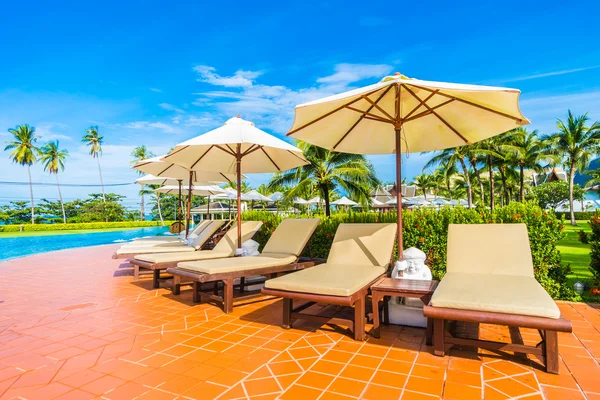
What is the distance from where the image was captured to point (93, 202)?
41.9 metres

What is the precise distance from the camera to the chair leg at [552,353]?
2.44m

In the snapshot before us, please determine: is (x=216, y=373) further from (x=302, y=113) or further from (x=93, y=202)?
(x=93, y=202)

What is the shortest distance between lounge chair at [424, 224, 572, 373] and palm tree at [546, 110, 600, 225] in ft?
107

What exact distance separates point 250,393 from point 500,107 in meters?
3.50

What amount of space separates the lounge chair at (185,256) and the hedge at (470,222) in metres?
1.22

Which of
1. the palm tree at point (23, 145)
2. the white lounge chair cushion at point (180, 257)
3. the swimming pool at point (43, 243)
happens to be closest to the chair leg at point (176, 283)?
the white lounge chair cushion at point (180, 257)

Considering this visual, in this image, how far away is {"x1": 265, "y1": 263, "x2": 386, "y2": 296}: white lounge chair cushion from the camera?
3098mm

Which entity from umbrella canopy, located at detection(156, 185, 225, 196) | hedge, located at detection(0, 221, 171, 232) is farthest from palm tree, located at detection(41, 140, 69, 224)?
umbrella canopy, located at detection(156, 185, 225, 196)

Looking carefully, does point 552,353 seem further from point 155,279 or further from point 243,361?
point 155,279

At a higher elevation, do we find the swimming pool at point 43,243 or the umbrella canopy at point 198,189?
the umbrella canopy at point 198,189

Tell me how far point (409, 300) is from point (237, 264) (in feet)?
7.02

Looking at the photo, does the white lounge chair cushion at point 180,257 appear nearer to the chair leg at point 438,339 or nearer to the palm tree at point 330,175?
the chair leg at point 438,339

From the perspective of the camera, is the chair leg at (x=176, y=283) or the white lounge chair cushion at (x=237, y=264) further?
the chair leg at (x=176, y=283)

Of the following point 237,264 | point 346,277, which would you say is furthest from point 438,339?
point 237,264
